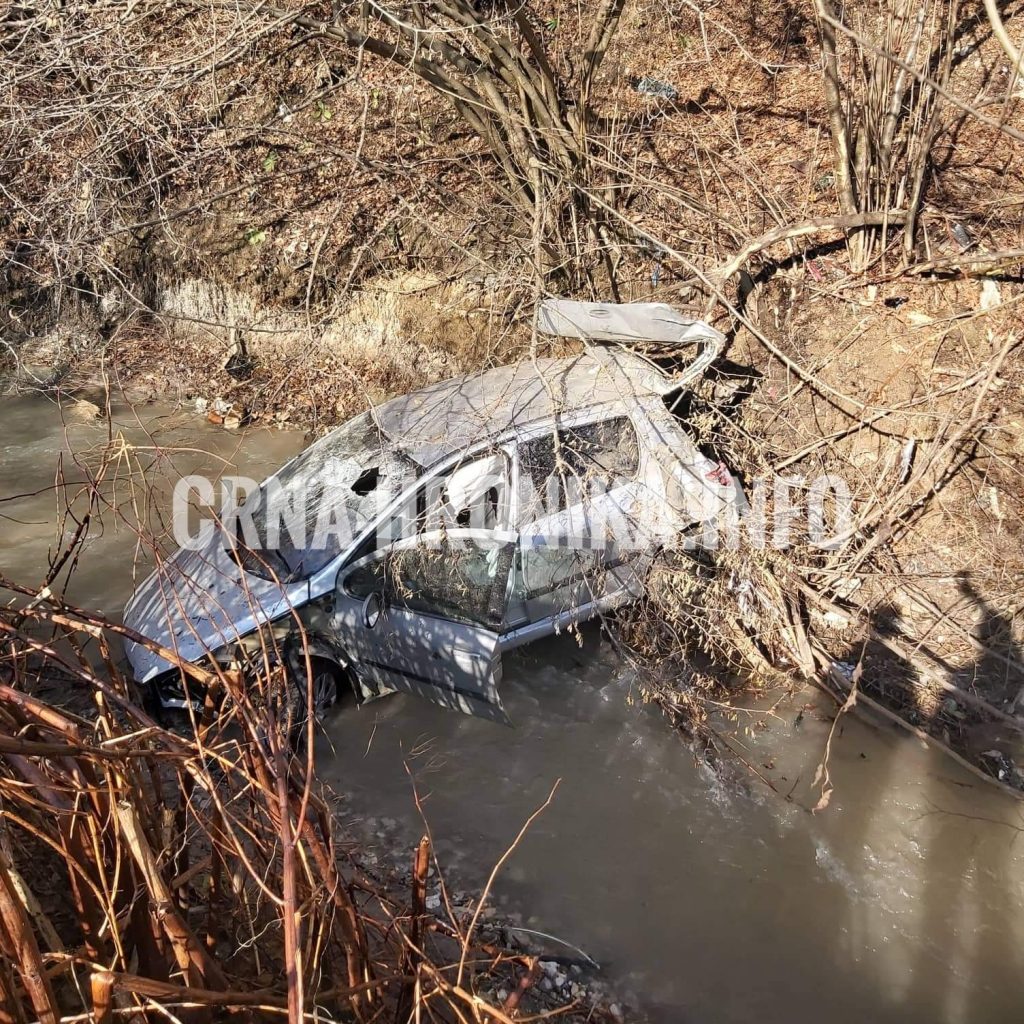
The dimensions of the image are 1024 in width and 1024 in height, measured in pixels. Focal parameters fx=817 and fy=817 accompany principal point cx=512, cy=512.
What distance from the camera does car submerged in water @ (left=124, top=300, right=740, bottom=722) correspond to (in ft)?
14.6

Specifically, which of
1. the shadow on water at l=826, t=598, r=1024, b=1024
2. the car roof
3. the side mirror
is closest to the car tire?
the side mirror

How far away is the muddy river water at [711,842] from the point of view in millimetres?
3668

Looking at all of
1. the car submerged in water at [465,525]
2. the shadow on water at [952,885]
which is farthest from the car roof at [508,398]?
the shadow on water at [952,885]

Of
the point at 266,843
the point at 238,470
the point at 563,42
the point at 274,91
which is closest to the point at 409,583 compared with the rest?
the point at 266,843

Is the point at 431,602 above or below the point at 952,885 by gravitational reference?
above

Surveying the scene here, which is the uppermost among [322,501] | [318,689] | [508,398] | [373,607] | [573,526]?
[508,398]

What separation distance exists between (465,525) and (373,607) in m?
0.68

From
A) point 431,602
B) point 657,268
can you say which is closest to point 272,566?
point 431,602

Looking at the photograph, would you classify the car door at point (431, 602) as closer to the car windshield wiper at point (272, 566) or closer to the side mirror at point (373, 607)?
the side mirror at point (373, 607)

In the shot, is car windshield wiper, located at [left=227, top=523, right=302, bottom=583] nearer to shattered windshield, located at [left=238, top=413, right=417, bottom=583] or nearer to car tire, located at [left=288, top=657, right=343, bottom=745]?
shattered windshield, located at [left=238, top=413, right=417, bottom=583]

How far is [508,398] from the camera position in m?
5.16

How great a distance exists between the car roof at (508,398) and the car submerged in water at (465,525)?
0.6 inches

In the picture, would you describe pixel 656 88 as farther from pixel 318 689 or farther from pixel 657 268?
pixel 318 689

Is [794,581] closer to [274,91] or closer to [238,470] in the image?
[238,470]
